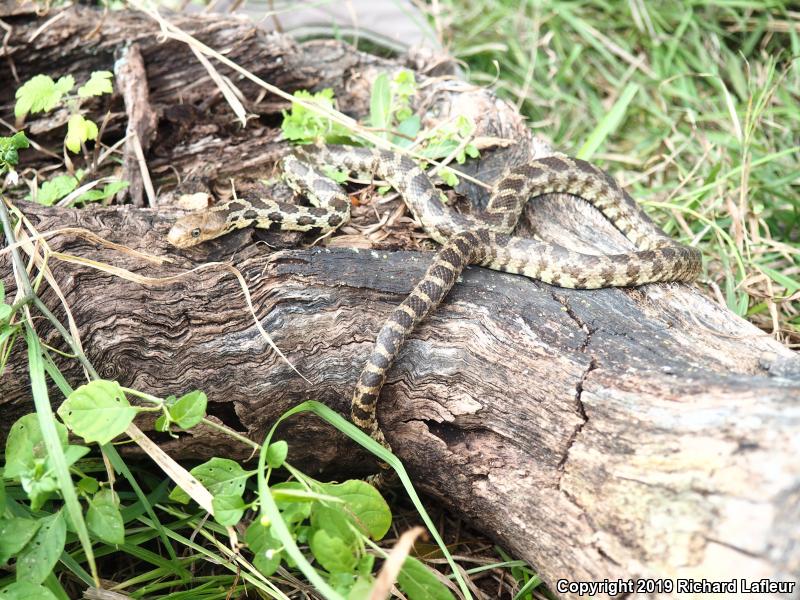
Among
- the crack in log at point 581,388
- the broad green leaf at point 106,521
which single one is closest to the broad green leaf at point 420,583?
the crack in log at point 581,388

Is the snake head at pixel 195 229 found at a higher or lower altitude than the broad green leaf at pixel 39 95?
lower

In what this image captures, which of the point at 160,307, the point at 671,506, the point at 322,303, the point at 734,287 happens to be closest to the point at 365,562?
the point at 671,506

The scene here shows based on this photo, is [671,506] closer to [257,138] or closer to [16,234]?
[16,234]

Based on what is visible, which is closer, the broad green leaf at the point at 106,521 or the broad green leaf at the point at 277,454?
the broad green leaf at the point at 106,521

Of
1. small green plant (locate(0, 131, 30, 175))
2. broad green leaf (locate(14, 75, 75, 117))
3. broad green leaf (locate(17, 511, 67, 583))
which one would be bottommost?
broad green leaf (locate(17, 511, 67, 583))

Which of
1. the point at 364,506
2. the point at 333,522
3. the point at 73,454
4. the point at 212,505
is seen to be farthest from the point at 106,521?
the point at 364,506

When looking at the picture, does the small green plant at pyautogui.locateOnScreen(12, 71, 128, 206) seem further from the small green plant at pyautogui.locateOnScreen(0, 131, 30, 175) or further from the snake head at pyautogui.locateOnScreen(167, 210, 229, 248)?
the snake head at pyautogui.locateOnScreen(167, 210, 229, 248)

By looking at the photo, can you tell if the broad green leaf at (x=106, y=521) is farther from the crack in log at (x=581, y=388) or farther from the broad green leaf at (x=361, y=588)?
the crack in log at (x=581, y=388)

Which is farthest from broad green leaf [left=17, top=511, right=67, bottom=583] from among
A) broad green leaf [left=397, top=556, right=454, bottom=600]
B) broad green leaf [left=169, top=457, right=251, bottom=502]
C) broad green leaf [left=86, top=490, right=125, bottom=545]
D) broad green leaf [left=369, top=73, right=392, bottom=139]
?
broad green leaf [left=369, top=73, right=392, bottom=139]
